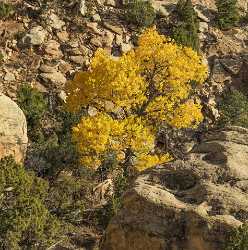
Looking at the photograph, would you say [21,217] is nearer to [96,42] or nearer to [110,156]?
[110,156]

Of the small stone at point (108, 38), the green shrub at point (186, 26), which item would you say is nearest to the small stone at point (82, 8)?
the small stone at point (108, 38)

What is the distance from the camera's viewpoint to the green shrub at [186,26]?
48.6 metres

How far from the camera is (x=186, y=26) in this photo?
50812mm

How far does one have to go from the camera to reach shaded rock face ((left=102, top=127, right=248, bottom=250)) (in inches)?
707

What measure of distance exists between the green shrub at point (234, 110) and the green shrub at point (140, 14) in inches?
397

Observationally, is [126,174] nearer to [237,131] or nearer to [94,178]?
[94,178]

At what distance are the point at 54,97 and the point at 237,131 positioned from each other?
22067mm

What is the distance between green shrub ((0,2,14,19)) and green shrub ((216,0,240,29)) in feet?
66.3

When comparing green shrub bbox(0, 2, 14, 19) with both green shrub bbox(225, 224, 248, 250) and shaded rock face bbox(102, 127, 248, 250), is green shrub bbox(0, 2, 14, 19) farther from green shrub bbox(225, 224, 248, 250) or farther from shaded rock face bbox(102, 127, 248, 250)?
green shrub bbox(225, 224, 248, 250)

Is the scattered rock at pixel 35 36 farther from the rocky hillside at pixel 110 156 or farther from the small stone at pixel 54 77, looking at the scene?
the small stone at pixel 54 77

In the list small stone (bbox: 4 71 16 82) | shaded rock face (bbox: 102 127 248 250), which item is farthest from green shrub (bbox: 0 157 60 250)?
small stone (bbox: 4 71 16 82)

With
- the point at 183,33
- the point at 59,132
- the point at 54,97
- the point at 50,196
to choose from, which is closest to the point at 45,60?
the point at 54,97

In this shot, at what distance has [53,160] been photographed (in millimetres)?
33000

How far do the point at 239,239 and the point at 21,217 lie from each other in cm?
889
